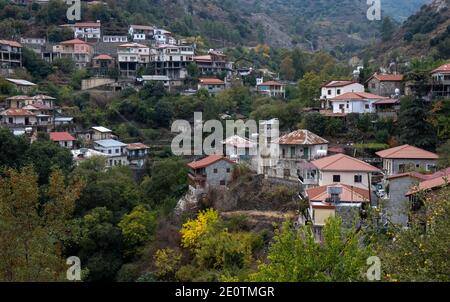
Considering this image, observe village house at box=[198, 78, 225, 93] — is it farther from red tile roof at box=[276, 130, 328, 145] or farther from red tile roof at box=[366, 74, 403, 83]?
red tile roof at box=[276, 130, 328, 145]

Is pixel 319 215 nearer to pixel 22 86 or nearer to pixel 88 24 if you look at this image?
pixel 22 86

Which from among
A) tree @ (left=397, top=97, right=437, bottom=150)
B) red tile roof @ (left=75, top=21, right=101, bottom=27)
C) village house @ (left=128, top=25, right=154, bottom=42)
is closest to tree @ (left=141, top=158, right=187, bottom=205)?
tree @ (left=397, top=97, right=437, bottom=150)

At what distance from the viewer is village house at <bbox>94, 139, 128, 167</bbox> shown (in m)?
32.7

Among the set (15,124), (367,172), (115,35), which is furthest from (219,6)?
(367,172)

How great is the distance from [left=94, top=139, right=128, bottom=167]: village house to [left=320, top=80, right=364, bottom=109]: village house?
11.1 metres

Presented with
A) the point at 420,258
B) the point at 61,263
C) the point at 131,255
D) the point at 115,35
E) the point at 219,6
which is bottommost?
the point at 131,255

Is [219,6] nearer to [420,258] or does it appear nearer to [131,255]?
[131,255]

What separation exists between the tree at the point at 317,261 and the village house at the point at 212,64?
38.2 m

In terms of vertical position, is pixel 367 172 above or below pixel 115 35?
below

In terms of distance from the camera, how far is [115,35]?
53062mm

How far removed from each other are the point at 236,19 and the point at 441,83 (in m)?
54.2

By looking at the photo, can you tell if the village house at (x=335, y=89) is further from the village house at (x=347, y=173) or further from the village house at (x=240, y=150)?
the village house at (x=347, y=173)

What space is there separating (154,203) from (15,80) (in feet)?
62.1

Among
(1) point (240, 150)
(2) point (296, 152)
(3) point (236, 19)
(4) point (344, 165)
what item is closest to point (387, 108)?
(2) point (296, 152)
